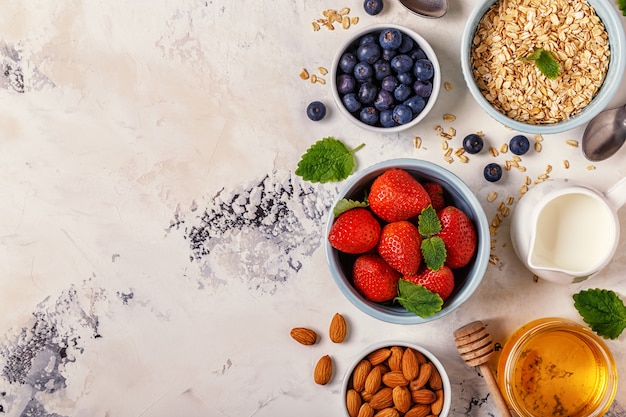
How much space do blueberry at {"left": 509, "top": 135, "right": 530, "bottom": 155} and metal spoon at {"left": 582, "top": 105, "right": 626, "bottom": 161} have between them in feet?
0.40

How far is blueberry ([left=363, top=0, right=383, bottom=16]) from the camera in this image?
4.70 ft

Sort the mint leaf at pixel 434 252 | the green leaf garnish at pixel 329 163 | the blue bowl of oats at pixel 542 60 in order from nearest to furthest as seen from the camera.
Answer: the mint leaf at pixel 434 252 → the blue bowl of oats at pixel 542 60 → the green leaf garnish at pixel 329 163

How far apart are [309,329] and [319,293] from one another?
0.08 metres

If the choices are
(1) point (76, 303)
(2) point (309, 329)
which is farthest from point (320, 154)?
(1) point (76, 303)

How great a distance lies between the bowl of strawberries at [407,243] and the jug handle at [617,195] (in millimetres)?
235

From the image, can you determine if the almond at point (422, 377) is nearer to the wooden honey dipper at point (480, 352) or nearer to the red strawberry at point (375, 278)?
the wooden honey dipper at point (480, 352)

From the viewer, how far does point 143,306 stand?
1.52 m

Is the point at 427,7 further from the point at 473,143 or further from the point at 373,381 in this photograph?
the point at 373,381

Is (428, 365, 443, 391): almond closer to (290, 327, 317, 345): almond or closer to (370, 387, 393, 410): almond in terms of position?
(370, 387, 393, 410): almond

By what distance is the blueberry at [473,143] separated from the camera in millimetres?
1437

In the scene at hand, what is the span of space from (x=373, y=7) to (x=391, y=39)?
99 millimetres

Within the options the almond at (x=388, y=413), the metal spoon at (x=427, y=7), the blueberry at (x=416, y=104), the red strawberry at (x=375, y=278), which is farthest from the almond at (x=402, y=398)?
the metal spoon at (x=427, y=7)

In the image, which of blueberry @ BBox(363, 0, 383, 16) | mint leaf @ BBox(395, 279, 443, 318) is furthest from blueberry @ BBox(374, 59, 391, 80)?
mint leaf @ BBox(395, 279, 443, 318)

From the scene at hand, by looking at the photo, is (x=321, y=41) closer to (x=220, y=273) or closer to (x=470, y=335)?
(x=220, y=273)
